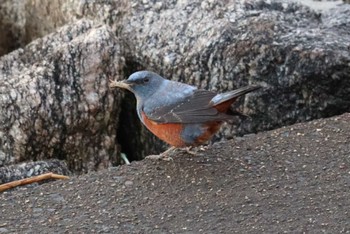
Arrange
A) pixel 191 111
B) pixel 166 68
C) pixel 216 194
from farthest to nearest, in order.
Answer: pixel 166 68 → pixel 191 111 → pixel 216 194

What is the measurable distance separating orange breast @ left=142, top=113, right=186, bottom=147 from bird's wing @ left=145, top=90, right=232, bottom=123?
1.2 inches

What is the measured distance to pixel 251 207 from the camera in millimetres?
4250

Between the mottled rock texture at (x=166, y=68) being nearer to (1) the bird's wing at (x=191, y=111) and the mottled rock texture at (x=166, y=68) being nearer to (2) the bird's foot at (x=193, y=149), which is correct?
(2) the bird's foot at (x=193, y=149)

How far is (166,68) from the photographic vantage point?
5.73 m

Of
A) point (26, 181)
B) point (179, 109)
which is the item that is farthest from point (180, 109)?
point (26, 181)

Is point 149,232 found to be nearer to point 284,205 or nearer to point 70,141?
point 284,205

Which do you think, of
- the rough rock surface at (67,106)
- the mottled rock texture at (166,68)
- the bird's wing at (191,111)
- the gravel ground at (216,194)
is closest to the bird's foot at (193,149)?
the gravel ground at (216,194)

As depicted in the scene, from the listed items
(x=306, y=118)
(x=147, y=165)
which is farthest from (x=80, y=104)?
(x=306, y=118)

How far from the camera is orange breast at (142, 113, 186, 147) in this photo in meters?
4.78

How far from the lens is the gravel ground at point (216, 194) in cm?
414

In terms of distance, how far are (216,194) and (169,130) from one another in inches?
21.9

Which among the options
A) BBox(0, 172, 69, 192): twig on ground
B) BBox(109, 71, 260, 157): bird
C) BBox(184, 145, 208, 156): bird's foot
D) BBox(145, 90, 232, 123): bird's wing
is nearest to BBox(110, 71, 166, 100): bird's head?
BBox(109, 71, 260, 157): bird

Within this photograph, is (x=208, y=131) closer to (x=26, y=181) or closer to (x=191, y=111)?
(x=191, y=111)

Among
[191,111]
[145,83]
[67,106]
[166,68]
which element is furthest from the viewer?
[166,68]
